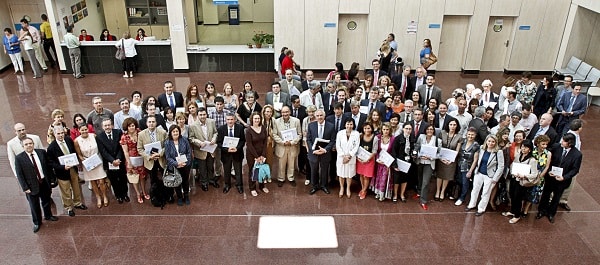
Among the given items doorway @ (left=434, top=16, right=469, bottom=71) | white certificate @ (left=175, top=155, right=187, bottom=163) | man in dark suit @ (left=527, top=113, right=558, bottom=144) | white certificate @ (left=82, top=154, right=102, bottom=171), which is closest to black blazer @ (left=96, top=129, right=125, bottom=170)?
white certificate @ (left=82, top=154, right=102, bottom=171)

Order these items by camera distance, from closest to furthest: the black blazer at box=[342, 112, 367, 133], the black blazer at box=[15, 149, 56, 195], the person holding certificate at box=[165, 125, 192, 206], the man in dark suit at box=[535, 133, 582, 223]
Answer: the black blazer at box=[15, 149, 56, 195] < the man in dark suit at box=[535, 133, 582, 223] < the person holding certificate at box=[165, 125, 192, 206] < the black blazer at box=[342, 112, 367, 133]

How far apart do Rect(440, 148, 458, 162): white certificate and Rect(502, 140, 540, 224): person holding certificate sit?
0.81 m

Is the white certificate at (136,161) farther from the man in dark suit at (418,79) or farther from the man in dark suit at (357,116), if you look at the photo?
the man in dark suit at (418,79)

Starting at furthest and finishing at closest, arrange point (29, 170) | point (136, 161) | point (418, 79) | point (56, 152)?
point (418, 79), point (136, 161), point (56, 152), point (29, 170)

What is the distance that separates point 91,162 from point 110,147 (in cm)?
33

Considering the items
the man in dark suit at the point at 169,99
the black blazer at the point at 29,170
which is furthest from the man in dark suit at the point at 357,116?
the black blazer at the point at 29,170

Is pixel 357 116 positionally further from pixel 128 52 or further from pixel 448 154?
pixel 128 52

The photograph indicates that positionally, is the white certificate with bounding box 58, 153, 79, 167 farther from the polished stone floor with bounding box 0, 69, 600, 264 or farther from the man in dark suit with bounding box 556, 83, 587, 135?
the man in dark suit with bounding box 556, 83, 587, 135

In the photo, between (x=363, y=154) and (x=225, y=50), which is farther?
(x=225, y=50)

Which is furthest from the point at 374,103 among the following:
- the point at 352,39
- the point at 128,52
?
the point at 128,52

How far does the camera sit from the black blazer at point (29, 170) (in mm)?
6258

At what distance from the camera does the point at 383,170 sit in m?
7.34

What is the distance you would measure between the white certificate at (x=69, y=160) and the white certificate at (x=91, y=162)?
129 mm

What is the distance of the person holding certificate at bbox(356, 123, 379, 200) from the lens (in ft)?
23.1
